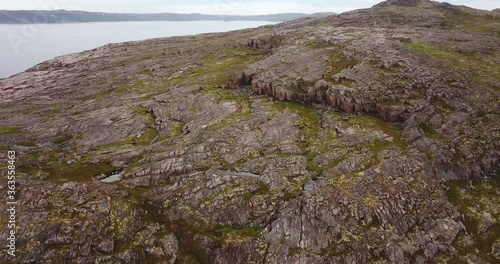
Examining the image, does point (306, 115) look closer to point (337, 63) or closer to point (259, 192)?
point (337, 63)

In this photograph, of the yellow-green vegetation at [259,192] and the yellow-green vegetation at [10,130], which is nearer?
the yellow-green vegetation at [259,192]

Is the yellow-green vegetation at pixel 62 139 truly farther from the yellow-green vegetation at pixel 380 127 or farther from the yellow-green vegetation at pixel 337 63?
the yellow-green vegetation at pixel 337 63

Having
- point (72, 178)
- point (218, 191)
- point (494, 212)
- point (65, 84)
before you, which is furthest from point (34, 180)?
point (65, 84)

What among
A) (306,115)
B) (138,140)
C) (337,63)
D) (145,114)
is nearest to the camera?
(138,140)

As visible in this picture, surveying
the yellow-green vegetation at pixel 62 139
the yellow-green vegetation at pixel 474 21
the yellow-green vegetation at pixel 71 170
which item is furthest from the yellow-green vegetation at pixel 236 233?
the yellow-green vegetation at pixel 474 21

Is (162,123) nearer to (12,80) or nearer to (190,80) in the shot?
(190,80)

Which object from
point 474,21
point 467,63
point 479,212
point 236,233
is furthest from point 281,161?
point 474,21
